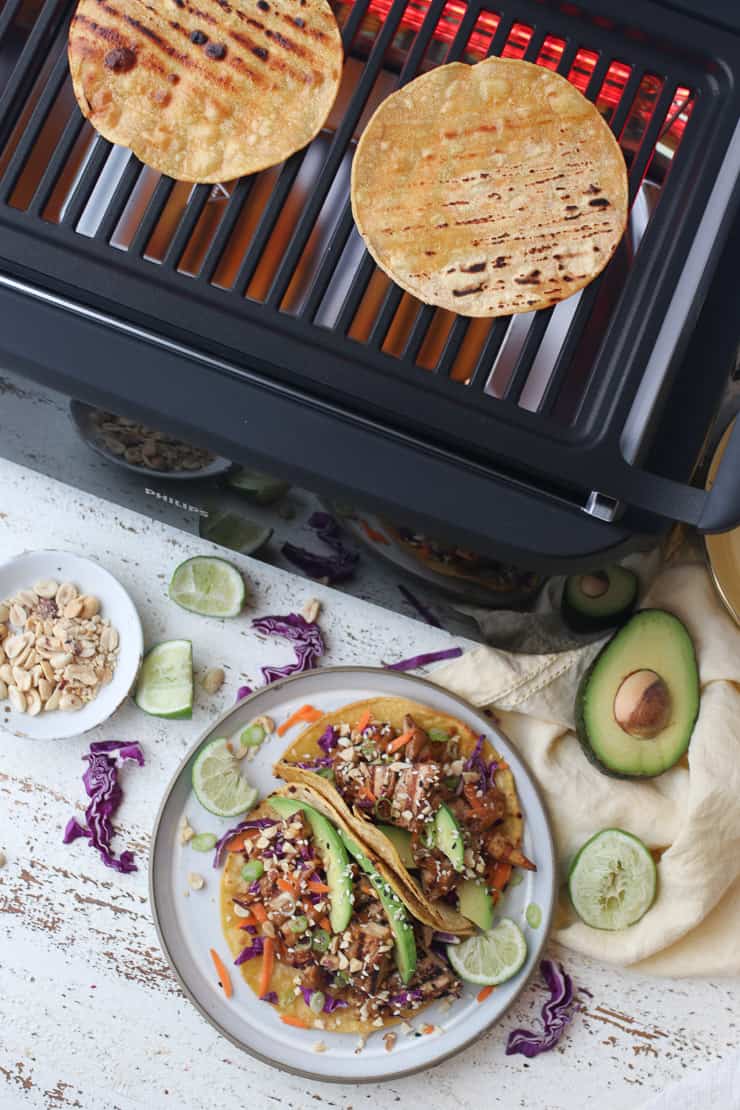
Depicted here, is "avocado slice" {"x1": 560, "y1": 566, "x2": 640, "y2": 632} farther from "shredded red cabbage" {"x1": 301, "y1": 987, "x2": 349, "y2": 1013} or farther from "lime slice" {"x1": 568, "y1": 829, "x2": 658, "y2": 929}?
"shredded red cabbage" {"x1": 301, "y1": 987, "x2": 349, "y2": 1013}

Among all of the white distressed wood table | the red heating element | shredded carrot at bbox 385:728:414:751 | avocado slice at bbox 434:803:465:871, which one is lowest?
the white distressed wood table

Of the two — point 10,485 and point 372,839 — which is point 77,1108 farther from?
point 10,485

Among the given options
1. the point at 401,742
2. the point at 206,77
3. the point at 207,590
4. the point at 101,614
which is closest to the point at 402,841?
the point at 401,742

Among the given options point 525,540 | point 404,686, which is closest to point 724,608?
point 404,686

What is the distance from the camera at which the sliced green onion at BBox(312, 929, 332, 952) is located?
217 cm

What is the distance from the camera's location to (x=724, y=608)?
7.22ft

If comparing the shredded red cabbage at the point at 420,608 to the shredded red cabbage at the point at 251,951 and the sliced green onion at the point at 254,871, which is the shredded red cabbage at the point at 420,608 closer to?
the sliced green onion at the point at 254,871

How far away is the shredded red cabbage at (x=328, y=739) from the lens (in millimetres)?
2260

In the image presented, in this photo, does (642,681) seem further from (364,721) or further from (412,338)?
(412,338)

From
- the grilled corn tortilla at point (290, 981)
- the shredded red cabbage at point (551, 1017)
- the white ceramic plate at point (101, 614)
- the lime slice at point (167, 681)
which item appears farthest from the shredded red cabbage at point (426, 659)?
the shredded red cabbage at point (551, 1017)

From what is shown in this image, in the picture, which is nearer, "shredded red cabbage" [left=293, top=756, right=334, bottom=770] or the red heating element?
the red heating element

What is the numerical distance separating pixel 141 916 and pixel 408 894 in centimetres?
62

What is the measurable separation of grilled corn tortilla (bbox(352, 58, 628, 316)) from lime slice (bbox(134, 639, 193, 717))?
1.08 metres

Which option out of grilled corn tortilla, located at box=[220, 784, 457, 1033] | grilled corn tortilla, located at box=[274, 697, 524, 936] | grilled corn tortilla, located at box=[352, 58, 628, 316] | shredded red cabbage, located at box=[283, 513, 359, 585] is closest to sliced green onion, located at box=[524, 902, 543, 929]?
grilled corn tortilla, located at box=[274, 697, 524, 936]
